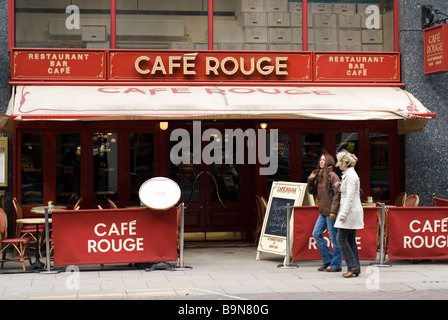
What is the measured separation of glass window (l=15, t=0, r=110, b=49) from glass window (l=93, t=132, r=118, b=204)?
5.86 feet

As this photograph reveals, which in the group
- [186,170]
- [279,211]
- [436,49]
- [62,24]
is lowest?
[279,211]

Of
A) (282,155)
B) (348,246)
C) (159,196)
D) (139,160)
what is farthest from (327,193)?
(139,160)

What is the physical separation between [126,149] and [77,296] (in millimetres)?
5381

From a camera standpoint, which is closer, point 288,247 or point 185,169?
point 288,247

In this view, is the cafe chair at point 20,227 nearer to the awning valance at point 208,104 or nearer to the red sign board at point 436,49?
the awning valance at point 208,104

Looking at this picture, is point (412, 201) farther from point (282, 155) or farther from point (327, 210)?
point (327, 210)

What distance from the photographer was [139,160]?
14.0m

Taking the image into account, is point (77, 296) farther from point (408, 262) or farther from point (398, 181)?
point (398, 181)

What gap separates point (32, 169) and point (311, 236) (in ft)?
18.2

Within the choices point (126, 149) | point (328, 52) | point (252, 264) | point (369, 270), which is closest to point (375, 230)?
point (369, 270)

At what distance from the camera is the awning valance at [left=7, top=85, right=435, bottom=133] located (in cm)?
1185

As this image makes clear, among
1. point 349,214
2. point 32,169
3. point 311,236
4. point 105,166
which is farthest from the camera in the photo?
point 105,166

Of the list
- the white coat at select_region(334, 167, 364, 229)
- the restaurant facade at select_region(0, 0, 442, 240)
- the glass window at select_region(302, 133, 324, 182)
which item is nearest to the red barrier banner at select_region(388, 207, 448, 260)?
the white coat at select_region(334, 167, 364, 229)

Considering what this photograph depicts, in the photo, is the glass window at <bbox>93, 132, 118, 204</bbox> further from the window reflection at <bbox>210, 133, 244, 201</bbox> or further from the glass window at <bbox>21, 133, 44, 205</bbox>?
the window reflection at <bbox>210, 133, 244, 201</bbox>
